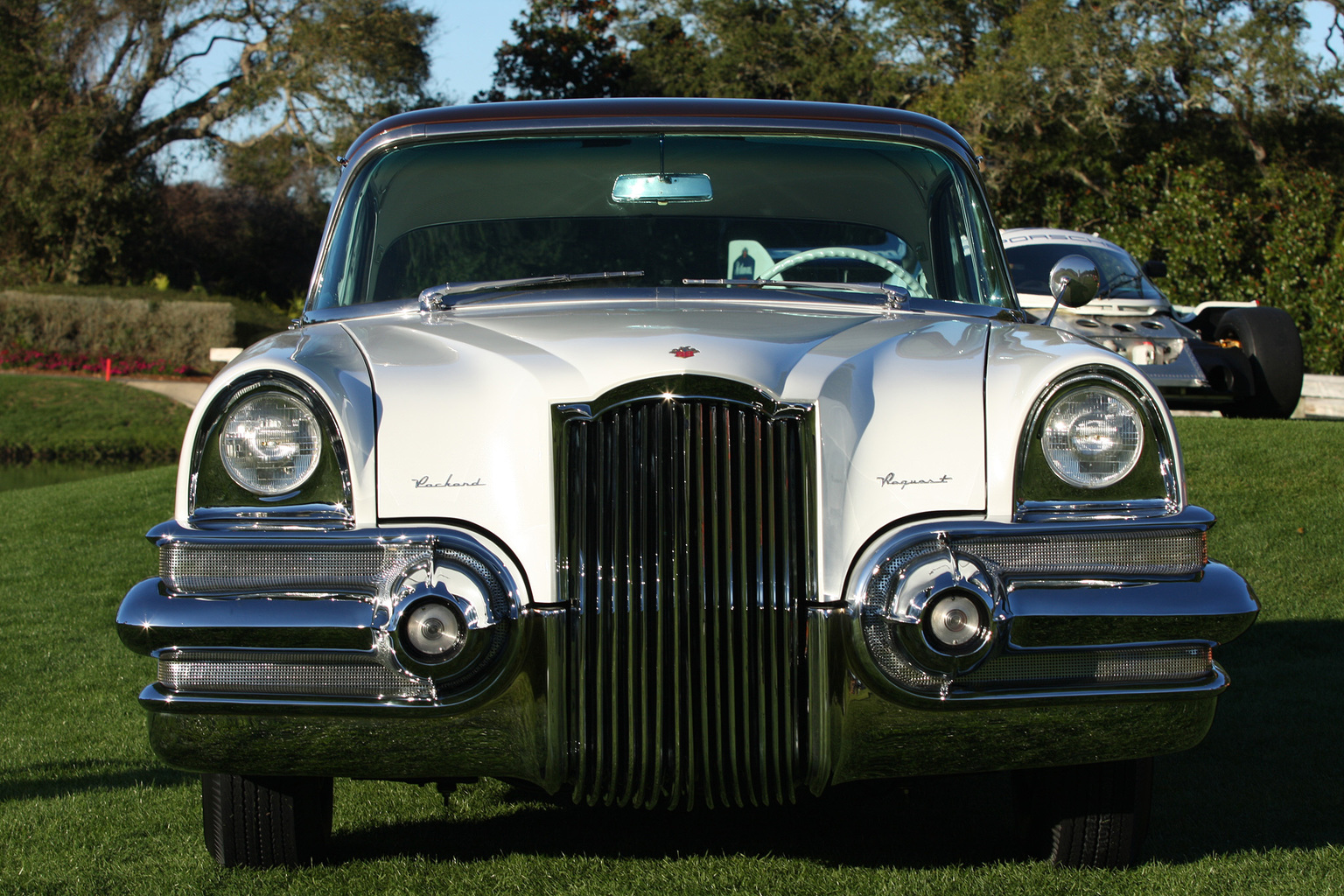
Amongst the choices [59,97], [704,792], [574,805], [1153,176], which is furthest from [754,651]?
[59,97]

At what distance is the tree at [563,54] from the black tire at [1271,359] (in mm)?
22993

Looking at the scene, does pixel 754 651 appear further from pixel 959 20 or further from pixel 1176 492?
pixel 959 20

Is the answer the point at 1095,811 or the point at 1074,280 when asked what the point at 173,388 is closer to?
the point at 1074,280

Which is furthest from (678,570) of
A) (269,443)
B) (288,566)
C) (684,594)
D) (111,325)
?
(111,325)

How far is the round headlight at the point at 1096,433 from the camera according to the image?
8.09 ft

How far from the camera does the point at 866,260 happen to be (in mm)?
3602

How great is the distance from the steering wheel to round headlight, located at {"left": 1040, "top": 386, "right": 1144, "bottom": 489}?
111 centimetres

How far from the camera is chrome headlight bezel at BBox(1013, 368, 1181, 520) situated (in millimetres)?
2434

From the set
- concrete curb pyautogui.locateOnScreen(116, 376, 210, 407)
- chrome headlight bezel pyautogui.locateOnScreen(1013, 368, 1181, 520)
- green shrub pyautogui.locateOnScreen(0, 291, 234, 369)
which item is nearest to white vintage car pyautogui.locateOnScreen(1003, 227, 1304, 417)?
chrome headlight bezel pyautogui.locateOnScreen(1013, 368, 1181, 520)

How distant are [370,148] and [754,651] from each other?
6.71 feet

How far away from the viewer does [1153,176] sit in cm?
2086

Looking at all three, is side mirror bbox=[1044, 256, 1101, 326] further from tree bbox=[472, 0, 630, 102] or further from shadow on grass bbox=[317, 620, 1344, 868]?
tree bbox=[472, 0, 630, 102]

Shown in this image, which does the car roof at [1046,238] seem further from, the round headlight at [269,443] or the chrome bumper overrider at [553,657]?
the round headlight at [269,443]

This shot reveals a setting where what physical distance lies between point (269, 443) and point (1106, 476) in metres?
1.60
